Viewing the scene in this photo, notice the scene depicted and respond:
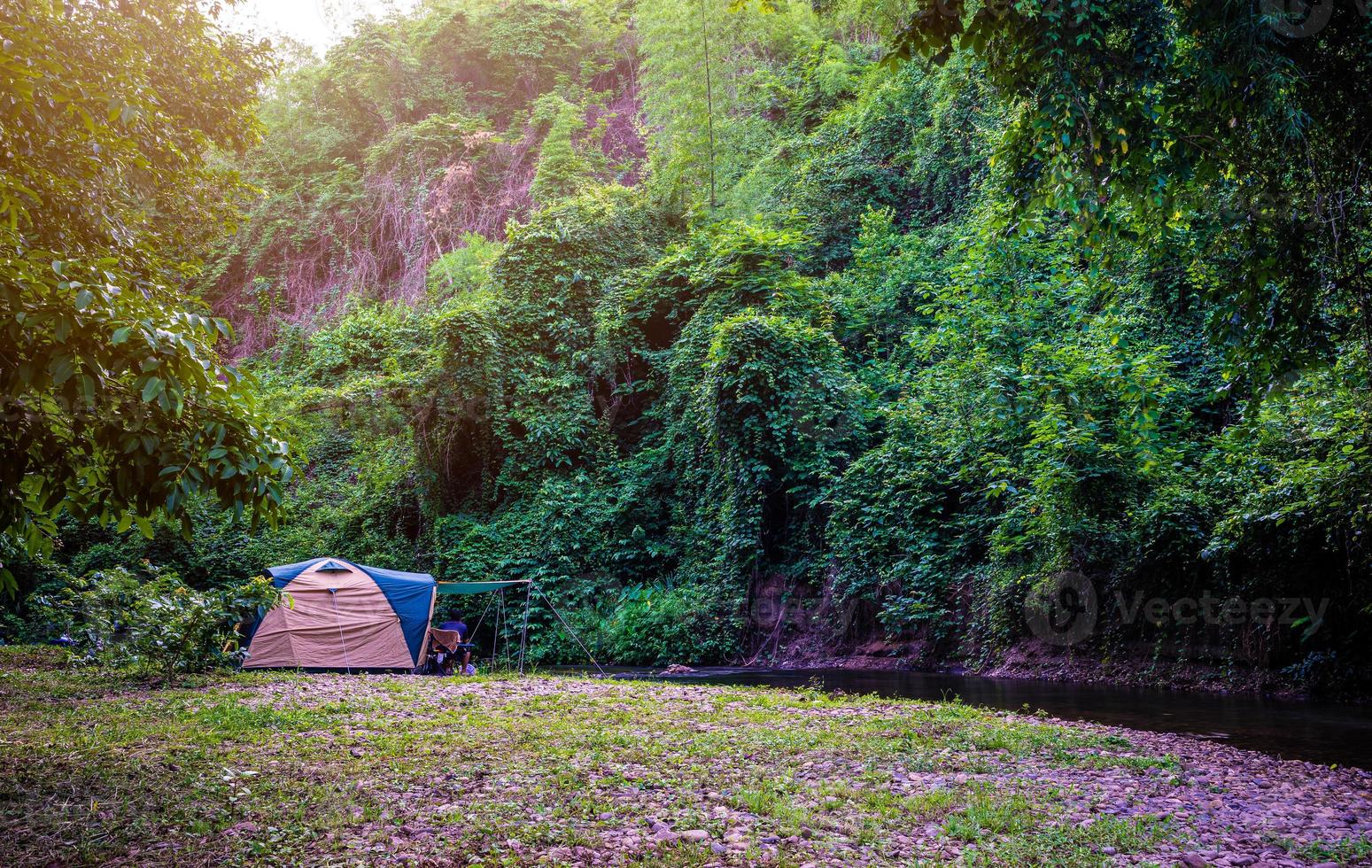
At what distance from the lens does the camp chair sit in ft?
52.9

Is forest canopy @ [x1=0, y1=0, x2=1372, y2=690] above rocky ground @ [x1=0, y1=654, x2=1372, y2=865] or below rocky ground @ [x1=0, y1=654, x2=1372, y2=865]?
above

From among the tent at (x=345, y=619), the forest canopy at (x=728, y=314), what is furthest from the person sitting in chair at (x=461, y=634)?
the forest canopy at (x=728, y=314)

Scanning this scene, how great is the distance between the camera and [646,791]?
5672 millimetres

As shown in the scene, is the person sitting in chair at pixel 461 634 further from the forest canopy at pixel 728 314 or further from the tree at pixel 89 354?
the tree at pixel 89 354

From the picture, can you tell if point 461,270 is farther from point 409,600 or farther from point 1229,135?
point 1229,135

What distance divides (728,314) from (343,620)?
11724mm

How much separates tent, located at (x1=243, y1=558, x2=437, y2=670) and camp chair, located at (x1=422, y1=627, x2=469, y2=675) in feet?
1.21

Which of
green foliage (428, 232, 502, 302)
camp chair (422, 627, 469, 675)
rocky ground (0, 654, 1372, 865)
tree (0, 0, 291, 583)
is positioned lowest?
camp chair (422, 627, 469, 675)

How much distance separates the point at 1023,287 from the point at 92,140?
14.6 metres

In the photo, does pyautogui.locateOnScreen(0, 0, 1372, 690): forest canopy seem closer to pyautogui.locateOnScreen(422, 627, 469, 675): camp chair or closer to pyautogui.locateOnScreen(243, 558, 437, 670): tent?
pyautogui.locateOnScreen(243, 558, 437, 670): tent

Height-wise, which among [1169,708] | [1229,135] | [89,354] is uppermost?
[1229,135]

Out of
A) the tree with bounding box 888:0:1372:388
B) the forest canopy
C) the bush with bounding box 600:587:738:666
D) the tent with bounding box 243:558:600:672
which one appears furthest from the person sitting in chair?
the tree with bounding box 888:0:1372:388

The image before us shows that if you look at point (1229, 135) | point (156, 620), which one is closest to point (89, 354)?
point (1229, 135)

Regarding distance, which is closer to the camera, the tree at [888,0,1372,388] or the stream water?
the tree at [888,0,1372,388]
